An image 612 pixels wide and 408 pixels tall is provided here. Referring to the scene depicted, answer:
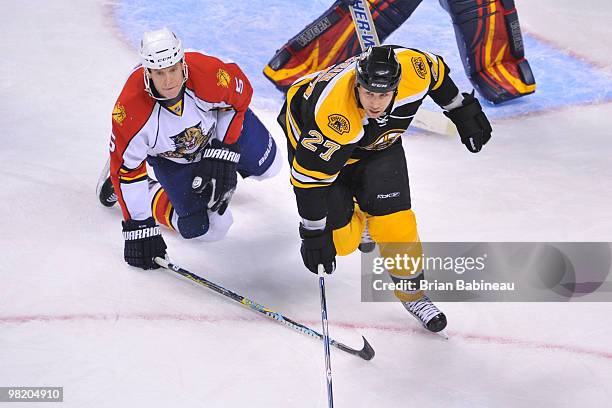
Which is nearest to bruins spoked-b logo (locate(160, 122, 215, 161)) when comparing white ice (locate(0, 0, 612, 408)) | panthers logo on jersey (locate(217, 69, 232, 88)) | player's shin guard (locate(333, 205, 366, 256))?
Result: panthers logo on jersey (locate(217, 69, 232, 88))

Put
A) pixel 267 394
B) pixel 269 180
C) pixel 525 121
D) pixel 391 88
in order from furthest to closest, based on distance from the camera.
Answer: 1. pixel 525 121
2. pixel 269 180
3. pixel 267 394
4. pixel 391 88

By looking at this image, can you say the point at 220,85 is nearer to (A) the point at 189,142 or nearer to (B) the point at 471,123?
→ (A) the point at 189,142

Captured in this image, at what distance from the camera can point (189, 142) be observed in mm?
3234

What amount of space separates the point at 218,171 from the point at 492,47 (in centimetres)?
187

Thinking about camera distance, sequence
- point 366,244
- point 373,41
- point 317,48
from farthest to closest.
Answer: point 317,48 → point 373,41 → point 366,244

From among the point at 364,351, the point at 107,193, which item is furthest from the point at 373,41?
the point at 364,351

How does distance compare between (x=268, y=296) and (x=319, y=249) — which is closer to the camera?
(x=319, y=249)

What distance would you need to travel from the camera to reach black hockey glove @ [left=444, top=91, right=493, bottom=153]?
2982 mm

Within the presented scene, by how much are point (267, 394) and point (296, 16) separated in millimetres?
3237

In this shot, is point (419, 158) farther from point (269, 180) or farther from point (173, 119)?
point (173, 119)

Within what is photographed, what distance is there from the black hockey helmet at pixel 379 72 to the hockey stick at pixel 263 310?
82 centimetres

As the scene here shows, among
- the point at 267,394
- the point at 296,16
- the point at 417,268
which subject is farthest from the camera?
the point at 296,16

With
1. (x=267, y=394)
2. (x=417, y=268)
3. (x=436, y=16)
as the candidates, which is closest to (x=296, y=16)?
(x=436, y=16)

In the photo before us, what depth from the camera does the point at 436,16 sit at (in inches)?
215
